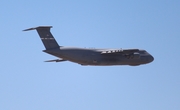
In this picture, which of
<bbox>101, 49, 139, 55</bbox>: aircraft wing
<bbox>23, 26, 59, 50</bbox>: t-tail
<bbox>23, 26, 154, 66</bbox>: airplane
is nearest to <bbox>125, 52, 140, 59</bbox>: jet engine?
<bbox>23, 26, 154, 66</bbox>: airplane

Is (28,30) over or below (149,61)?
over

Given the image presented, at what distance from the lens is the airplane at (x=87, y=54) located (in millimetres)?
70938

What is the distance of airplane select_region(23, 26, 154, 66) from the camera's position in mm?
70938

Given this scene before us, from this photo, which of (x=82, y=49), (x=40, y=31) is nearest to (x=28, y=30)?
(x=40, y=31)

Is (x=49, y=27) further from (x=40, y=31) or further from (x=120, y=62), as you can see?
(x=120, y=62)

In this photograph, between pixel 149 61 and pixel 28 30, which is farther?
pixel 149 61

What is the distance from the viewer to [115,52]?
73000 millimetres

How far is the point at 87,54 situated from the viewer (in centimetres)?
7225

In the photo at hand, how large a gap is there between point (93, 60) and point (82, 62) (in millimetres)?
1288

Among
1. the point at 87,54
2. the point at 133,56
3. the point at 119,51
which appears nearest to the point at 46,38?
the point at 87,54

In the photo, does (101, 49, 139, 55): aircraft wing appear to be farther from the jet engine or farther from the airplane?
the jet engine

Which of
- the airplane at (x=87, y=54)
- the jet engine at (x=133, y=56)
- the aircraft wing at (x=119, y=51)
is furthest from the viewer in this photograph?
the jet engine at (x=133, y=56)

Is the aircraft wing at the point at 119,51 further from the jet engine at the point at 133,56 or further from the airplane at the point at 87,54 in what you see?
the jet engine at the point at 133,56

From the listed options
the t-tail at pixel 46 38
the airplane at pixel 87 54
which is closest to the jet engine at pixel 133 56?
the airplane at pixel 87 54
